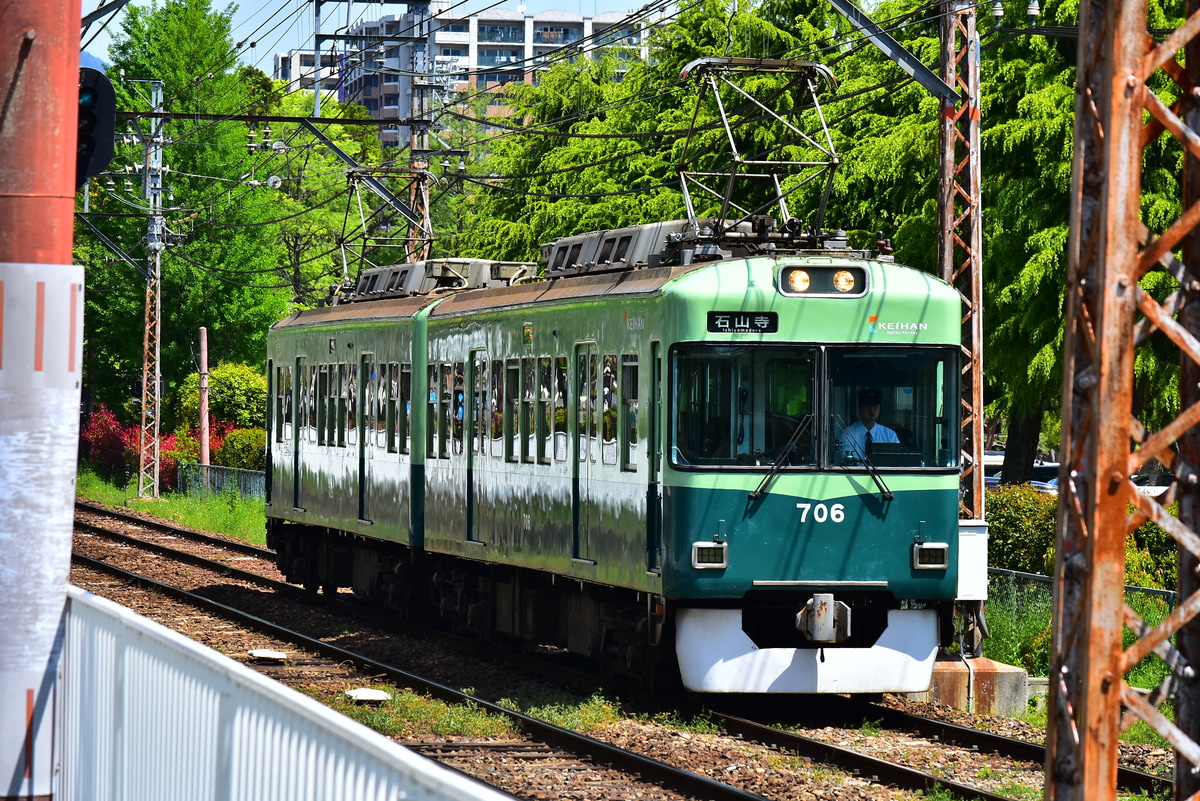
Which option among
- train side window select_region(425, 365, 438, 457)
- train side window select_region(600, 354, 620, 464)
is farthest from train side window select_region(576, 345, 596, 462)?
train side window select_region(425, 365, 438, 457)

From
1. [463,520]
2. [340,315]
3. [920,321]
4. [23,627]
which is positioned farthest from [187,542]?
[23,627]

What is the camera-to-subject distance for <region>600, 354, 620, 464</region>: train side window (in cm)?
1470

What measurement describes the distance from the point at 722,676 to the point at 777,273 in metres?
2.86

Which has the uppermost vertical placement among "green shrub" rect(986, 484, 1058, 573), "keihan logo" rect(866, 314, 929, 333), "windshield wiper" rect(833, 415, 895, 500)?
"keihan logo" rect(866, 314, 929, 333)

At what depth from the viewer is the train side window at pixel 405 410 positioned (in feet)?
65.3

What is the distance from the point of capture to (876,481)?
539 inches

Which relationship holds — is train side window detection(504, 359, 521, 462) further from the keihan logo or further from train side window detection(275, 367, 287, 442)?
train side window detection(275, 367, 287, 442)

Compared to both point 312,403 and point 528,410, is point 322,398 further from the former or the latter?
point 528,410

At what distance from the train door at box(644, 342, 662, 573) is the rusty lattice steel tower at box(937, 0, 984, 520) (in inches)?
120

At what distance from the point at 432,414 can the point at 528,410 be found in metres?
2.99

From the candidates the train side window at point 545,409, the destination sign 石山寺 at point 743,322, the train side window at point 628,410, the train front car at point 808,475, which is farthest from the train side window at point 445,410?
the destination sign 石山寺 at point 743,322

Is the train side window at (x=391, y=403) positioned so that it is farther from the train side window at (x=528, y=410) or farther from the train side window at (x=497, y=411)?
the train side window at (x=528, y=410)

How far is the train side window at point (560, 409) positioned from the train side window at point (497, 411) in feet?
4.58

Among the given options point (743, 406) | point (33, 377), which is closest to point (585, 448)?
point (743, 406)
